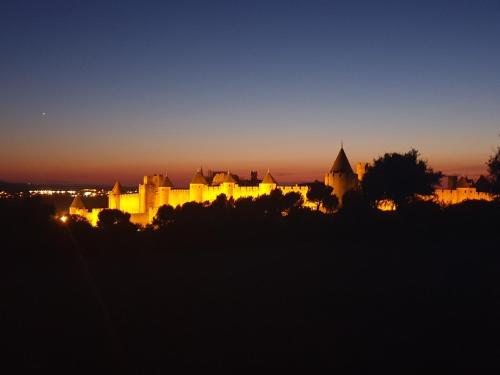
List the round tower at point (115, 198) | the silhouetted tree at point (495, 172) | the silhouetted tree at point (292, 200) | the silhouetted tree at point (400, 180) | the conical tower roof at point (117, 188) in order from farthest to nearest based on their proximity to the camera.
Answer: the conical tower roof at point (117, 188) → the round tower at point (115, 198) → the silhouetted tree at point (292, 200) → the silhouetted tree at point (400, 180) → the silhouetted tree at point (495, 172)

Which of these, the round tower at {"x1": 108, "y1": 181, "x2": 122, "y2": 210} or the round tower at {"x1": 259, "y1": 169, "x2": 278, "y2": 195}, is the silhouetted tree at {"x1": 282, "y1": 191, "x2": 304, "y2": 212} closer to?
the round tower at {"x1": 259, "y1": 169, "x2": 278, "y2": 195}

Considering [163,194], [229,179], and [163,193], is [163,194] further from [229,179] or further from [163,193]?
[229,179]

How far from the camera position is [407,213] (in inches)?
1219

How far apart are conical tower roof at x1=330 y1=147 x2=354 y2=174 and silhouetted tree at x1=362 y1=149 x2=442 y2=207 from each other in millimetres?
7710

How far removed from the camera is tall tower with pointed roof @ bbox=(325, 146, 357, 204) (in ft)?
Answer: 166

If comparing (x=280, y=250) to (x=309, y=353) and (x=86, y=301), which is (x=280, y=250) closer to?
(x=86, y=301)

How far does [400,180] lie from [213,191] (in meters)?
23.7

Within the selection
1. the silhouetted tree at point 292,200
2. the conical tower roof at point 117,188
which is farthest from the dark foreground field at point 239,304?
the conical tower roof at point 117,188

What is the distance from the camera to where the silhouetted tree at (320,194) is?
49.6 meters

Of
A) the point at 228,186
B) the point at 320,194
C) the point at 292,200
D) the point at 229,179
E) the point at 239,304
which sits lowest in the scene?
the point at 239,304

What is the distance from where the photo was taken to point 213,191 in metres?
58.8

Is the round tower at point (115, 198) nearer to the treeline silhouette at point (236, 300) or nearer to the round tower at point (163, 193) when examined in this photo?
the round tower at point (163, 193)

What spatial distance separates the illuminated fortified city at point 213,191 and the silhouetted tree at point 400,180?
8.08m

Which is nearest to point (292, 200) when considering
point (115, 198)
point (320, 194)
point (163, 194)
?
point (320, 194)
